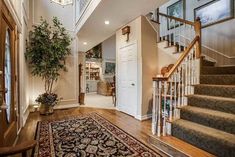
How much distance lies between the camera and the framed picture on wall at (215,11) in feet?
14.1

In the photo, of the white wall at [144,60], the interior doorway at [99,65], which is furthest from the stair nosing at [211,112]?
the interior doorway at [99,65]

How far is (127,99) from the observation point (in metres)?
4.76

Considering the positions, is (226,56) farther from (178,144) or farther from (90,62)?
(90,62)

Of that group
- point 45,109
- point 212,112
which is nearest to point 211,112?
point 212,112

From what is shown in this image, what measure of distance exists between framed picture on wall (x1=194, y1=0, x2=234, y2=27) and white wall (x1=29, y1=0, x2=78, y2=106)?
447 cm

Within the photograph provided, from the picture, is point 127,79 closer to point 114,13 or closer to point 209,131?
point 114,13

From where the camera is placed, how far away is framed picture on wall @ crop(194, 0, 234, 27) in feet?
14.1

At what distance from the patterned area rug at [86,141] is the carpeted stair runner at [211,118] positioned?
656 mm

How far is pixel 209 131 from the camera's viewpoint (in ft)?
7.34

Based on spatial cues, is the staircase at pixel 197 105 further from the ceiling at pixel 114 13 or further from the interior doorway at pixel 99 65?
the interior doorway at pixel 99 65

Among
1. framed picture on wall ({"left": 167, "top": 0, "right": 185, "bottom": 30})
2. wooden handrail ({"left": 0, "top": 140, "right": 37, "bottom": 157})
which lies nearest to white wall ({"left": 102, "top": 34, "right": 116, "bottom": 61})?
framed picture on wall ({"left": 167, "top": 0, "right": 185, "bottom": 30})

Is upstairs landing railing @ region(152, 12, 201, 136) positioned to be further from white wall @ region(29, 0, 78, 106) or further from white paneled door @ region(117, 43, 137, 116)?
white wall @ region(29, 0, 78, 106)

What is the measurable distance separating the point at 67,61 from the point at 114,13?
8.80ft

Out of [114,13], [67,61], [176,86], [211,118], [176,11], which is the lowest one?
[211,118]
